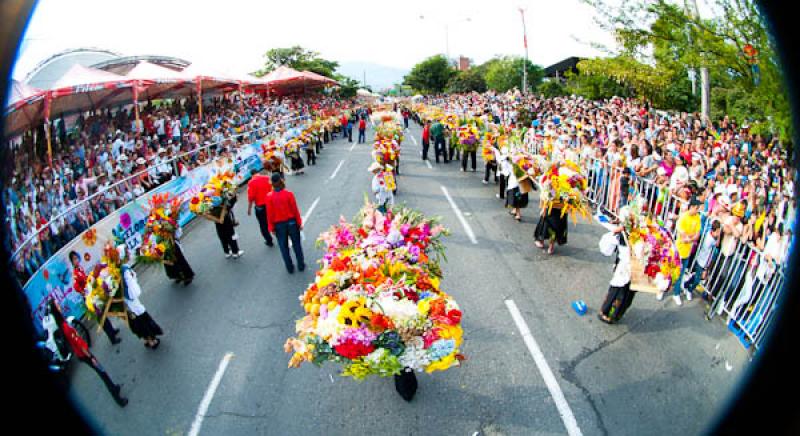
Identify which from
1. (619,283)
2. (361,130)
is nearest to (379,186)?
(619,283)

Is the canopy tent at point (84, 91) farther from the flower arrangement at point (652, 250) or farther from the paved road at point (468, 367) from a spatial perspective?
the flower arrangement at point (652, 250)

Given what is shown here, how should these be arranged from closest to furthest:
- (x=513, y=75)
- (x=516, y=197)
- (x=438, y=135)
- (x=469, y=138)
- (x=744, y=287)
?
1. (x=744, y=287)
2. (x=516, y=197)
3. (x=469, y=138)
4. (x=438, y=135)
5. (x=513, y=75)

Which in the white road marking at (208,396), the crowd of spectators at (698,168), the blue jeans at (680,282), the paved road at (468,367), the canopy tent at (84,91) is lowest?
the white road marking at (208,396)

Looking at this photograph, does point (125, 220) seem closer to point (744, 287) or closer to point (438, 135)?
point (744, 287)

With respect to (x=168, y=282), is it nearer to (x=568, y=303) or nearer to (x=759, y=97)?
(x=568, y=303)

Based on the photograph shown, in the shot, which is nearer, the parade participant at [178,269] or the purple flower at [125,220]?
the parade participant at [178,269]

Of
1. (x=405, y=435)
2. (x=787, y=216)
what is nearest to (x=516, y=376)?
(x=405, y=435)

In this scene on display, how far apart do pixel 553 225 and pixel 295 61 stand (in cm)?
5589

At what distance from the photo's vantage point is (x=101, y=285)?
5.54 metres

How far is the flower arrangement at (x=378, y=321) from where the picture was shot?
11.9 feet

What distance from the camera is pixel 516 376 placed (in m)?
4.91

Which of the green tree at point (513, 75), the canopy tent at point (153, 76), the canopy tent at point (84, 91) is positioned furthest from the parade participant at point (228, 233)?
the green tree at point (513, 75)

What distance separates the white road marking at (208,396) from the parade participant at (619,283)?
5.16 metres

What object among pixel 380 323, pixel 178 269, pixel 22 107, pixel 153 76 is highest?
pixel 153 76
